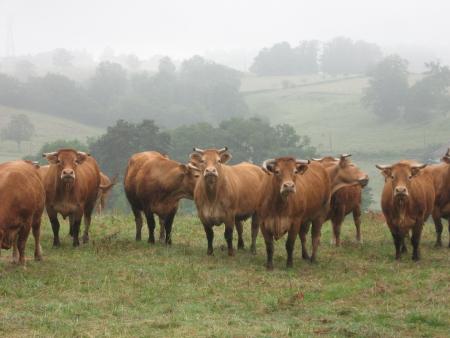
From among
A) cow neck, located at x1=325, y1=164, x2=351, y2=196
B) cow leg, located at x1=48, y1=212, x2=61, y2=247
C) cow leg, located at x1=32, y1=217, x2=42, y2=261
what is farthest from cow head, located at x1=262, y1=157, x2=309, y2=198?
cow leg, located at x1=48, y1=212, x2=61, y2=247

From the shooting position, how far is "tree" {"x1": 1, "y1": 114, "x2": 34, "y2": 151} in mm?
100500

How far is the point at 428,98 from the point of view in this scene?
10962 cm

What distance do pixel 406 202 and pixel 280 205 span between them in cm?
284

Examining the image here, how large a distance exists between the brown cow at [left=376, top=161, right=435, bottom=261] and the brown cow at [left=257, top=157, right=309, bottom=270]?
2.06 metres

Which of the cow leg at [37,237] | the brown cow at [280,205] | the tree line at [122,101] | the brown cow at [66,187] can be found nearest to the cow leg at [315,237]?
the brown cow at [280,205]

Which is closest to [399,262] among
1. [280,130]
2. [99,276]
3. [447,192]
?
[447,192]

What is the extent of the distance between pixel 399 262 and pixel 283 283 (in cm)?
347

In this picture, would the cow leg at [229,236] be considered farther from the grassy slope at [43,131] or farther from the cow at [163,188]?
the grassy slope at [43,131]

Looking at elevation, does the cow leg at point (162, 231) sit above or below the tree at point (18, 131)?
above

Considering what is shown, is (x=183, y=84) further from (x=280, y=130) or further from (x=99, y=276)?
(x=99, y=276)

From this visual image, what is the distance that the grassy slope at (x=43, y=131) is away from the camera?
9919 centimetres

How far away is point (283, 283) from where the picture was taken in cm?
1227

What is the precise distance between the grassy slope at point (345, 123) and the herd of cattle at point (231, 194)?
5329cm

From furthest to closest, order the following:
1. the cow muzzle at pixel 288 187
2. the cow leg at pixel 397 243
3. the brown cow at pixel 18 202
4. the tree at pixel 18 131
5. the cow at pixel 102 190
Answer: the tree at pixel 18 131
the cow at pixel 102 190
the cow leg at pixel 397 243
the cow muzzle at pixel 288 187
the brown cow at pixel 18 202
